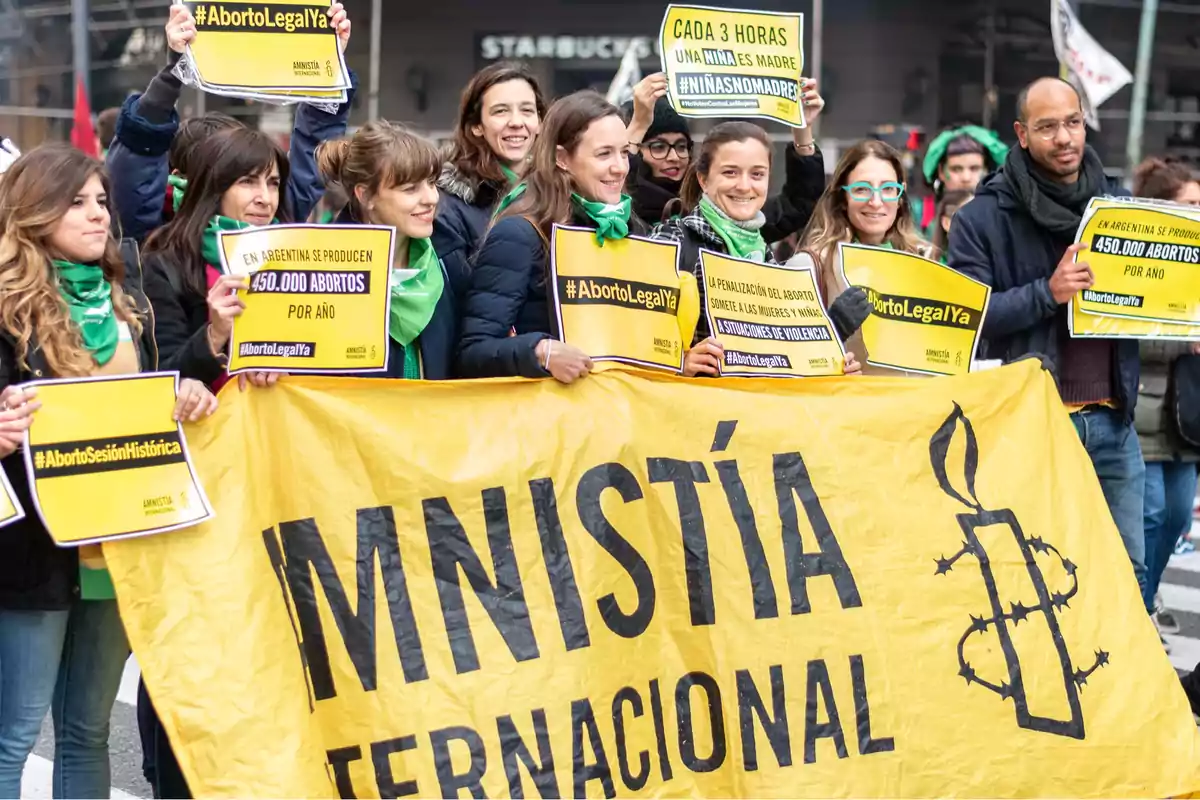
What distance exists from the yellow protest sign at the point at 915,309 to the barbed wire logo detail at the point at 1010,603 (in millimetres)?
359

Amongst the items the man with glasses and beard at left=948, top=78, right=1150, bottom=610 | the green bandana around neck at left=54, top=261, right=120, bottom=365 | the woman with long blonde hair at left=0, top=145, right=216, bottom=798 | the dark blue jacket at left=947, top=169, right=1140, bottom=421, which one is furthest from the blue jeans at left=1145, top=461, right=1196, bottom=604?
the green bandana around neck at left=54, top=261, right=120, bottom=365

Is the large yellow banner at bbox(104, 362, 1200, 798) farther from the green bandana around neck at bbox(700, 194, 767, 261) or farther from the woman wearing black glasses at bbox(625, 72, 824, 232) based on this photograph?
the woman wearing black glasses at bbox(625, 72, 824, 232)

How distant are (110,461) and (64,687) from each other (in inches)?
26.5

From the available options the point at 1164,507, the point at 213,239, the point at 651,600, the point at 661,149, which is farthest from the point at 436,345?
the point at 1164,507

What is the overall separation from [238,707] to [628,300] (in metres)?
1.50

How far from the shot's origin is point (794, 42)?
5.24 m

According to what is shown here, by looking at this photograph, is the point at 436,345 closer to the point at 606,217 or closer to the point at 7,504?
the point at 606,217

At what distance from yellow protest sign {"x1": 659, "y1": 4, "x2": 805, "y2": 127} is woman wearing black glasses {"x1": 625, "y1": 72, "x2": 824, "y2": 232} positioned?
9 cm

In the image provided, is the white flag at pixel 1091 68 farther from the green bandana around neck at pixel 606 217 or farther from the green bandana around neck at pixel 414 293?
the green bandana around neck at pixel 414 293

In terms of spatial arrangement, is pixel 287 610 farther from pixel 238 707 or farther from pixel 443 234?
pixel 443 234

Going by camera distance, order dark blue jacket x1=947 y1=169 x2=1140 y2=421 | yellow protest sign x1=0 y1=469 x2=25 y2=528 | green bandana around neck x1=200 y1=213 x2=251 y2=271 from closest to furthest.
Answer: yellow protest sign x1=0 y1=469 x2=25 y2=528, green bandana around neck x1=200 y1=213 x2=251 y2=271, dark blue jacket x1=947 y1=169 x2=1140 y2=421

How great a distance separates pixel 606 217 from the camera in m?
4.42

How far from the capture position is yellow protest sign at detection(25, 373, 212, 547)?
3615mm

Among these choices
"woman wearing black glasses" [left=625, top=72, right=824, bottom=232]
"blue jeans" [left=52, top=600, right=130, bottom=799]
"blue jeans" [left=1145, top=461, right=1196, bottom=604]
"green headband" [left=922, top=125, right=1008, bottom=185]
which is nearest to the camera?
"blue jeans" [left=52, top=600, right=130, bottom=799]
